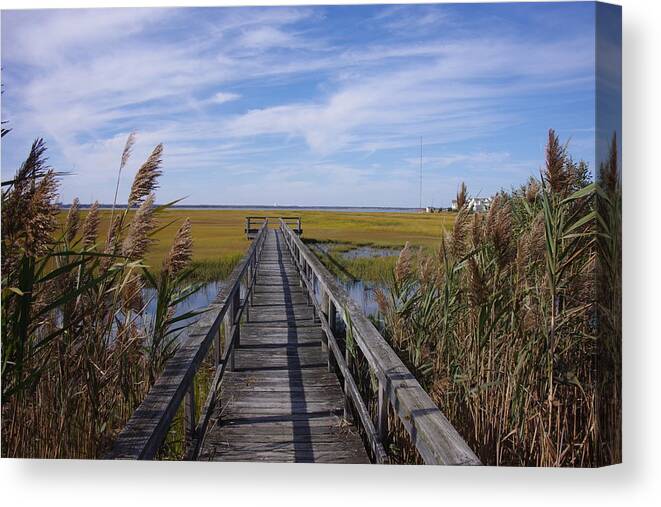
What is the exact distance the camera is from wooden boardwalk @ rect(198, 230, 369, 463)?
291cm

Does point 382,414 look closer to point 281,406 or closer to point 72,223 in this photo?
point 281,406

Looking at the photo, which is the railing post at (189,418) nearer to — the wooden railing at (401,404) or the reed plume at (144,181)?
the wooden railing at (401,404)

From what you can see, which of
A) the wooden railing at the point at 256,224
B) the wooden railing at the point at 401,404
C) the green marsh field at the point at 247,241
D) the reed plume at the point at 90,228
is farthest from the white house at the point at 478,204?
the wooden railing at the point at 256,224

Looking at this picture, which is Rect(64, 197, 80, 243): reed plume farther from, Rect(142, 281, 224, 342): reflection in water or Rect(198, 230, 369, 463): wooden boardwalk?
Rect(198, 230, 369, 463): wooden boardwalk

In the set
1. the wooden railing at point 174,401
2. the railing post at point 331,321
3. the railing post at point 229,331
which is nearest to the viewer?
the wooden railing at point 174,401

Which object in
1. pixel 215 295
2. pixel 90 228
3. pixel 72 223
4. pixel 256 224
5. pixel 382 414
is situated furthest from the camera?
pixel 256 224

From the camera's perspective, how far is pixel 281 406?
3311 millimetres

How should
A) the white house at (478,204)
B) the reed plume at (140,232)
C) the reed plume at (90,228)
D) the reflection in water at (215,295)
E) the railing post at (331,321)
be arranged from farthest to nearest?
the reflection in water at (215,295)
the railing post at (331,321)
the white house at (478,204)
the reed plume at (90,228)
the reed plume at (140,232)

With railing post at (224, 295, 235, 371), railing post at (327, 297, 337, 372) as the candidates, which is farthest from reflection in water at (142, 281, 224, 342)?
railing post at (327, 297, 337, 372)

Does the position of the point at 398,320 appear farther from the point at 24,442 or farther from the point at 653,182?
the point at 24,442

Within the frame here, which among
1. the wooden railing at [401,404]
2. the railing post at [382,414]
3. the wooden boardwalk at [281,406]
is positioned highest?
the wooden railing at [401,404]

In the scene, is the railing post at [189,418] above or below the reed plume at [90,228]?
below

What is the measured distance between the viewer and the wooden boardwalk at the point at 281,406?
2.91 meters

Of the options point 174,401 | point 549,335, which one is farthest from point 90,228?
point 549,335
